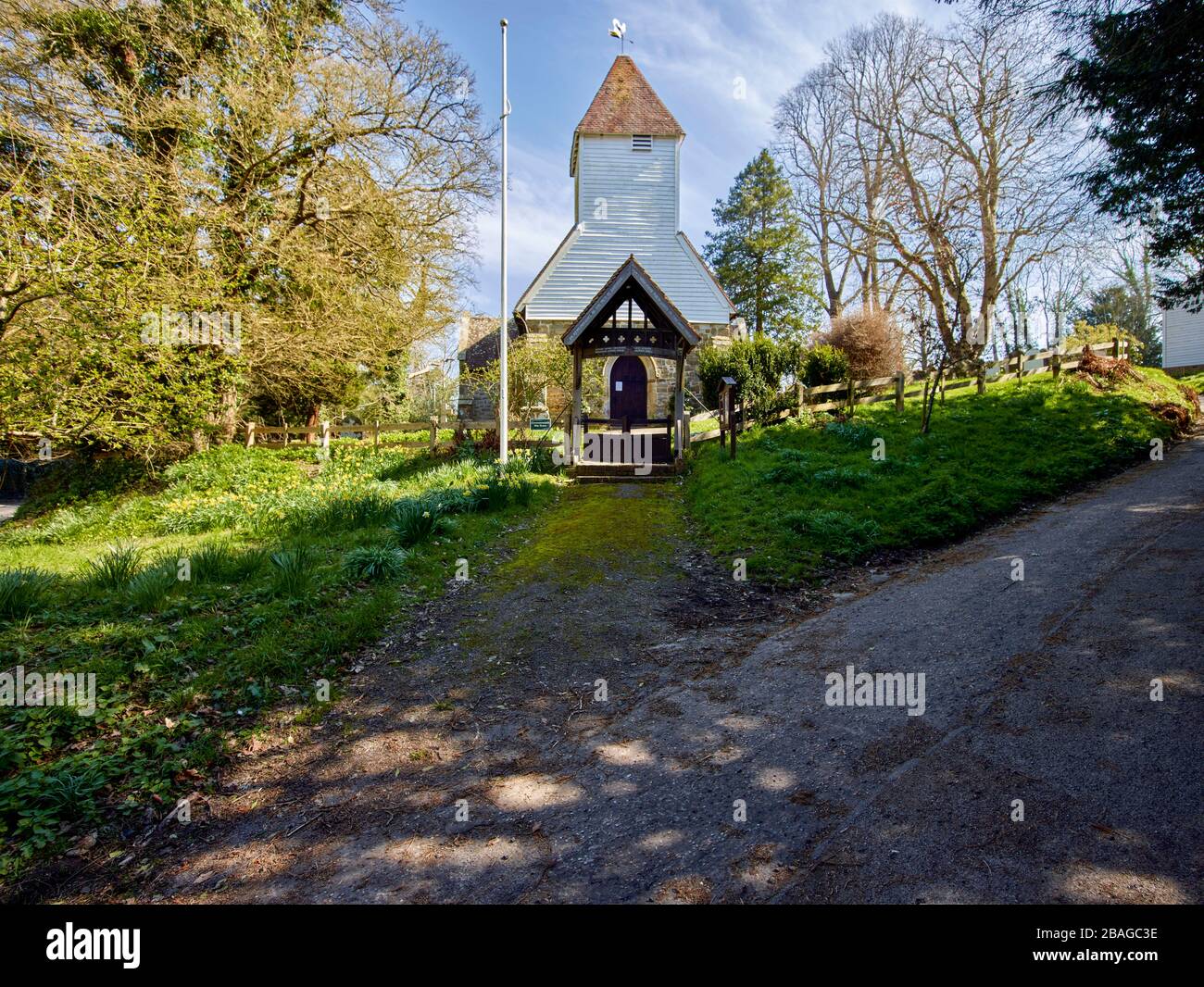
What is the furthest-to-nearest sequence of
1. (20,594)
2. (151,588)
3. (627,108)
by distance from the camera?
(627,108) → (151,588) → (20,594)

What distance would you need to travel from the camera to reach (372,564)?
7375 mm

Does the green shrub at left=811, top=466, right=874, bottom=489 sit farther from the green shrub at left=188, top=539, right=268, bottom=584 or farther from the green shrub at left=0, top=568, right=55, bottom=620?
the green shrub at left=0, top=568, right=55, bottom=620

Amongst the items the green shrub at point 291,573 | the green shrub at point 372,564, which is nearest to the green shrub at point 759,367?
the green shrub at point 372,564

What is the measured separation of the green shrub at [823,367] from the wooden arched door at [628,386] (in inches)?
249

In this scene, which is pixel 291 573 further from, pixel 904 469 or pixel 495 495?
pixel 904 469

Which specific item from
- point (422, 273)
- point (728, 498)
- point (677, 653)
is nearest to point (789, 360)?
point (728, 498)

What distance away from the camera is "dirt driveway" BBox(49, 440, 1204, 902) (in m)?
2.91

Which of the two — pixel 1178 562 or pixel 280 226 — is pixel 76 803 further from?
pixel 280 226

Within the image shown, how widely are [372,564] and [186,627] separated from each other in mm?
2021

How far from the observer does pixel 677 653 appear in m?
5.63

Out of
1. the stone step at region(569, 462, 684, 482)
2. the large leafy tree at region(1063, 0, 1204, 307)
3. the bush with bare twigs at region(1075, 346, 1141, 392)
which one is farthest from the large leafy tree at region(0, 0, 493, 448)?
the bush with bare twigs at region(1075, 346, 1141, 392)

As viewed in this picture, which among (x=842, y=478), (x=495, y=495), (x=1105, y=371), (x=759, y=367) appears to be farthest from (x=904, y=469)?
(x=1105, y=371)

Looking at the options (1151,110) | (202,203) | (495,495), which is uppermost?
(202,203)

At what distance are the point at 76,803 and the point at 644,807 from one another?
3416mm
